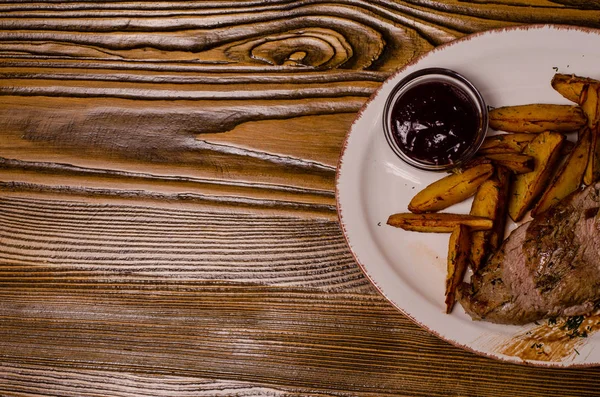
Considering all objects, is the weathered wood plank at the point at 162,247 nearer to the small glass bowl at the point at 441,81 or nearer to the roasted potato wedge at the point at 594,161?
the small glass bowl at the point at 441,81

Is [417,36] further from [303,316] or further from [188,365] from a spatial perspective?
[188,365]

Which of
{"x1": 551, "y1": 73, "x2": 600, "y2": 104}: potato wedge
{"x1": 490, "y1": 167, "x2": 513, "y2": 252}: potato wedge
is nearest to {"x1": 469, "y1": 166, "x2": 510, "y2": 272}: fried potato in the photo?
{"x1": 490, "y1": 167, "x2": 513, "y2": 252}: potato wedge

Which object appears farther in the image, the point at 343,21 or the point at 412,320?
the point at 343,21

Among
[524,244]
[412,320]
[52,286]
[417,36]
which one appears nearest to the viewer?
[524,244]

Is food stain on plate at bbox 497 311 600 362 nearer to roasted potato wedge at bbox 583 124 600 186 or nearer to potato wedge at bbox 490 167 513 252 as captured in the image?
potato wedge at bbox 490 167 513 252

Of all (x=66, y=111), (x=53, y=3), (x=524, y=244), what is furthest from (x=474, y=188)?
(x=53, y=3)
